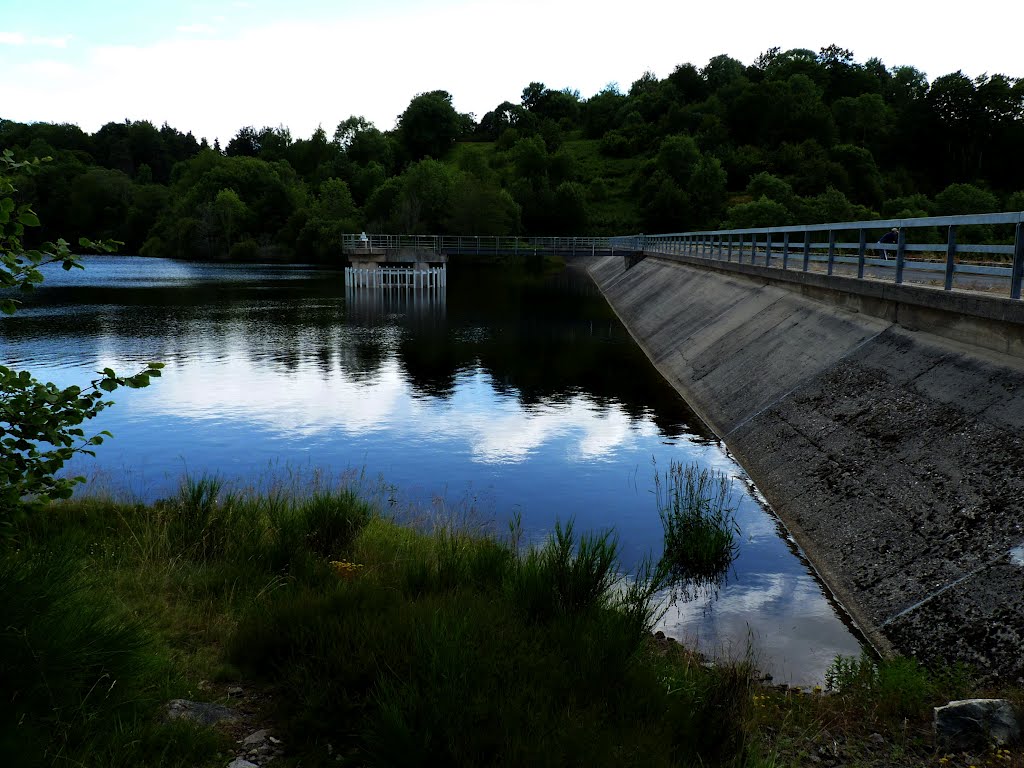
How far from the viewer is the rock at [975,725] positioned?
6426mm

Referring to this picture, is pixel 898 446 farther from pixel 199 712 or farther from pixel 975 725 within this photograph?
pixel 199 712

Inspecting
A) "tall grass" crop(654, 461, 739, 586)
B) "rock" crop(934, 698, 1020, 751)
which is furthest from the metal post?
"rock" crop(934, 698, 1020, 751)

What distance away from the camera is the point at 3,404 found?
18.2 ft

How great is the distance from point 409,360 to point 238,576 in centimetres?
2445

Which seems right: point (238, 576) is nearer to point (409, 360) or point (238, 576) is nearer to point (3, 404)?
point (3, 404)

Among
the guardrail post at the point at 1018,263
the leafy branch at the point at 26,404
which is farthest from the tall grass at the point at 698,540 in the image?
the leafy branch at the point at 26,404

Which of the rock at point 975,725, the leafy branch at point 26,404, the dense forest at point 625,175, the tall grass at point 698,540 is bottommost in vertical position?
the tall grass at point 698,540

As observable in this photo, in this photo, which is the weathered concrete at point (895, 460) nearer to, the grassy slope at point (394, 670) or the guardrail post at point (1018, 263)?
the guardrail post at point (1018, 263)

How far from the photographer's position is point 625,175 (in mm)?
155250

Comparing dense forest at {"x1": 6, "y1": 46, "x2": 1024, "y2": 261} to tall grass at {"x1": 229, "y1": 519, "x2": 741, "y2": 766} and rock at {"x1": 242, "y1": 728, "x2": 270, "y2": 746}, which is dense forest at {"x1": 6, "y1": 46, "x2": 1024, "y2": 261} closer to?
tall grass at {"x1": 229, "y1": 519, "x2": 741, "y2": 766}

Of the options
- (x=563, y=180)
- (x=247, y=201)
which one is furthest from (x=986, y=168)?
(x=247, y=201)

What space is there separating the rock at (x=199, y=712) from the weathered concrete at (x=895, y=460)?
6773mm

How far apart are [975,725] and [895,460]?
21.1 feet

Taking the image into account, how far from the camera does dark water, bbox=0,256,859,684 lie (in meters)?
11.9
